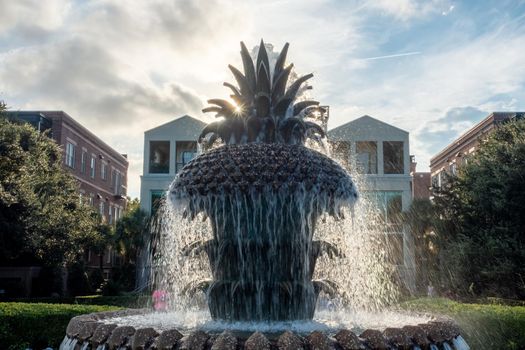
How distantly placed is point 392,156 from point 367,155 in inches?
75.9

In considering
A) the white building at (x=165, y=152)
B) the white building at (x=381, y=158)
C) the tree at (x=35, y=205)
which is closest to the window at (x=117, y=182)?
the white building at (x=165, y=152)

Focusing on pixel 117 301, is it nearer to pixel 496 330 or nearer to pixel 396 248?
pixel 496 330

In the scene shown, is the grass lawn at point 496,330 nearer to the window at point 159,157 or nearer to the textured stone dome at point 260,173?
the textured stone dome at point 260,173

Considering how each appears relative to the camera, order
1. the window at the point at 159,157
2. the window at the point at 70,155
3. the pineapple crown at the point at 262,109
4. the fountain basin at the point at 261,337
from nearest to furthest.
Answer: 1. the fountain basin at the point at 261,337
2. the pineapple crown at the point at 262,109
3. the window at the point at 70,155
4. the window at the point at 159,157

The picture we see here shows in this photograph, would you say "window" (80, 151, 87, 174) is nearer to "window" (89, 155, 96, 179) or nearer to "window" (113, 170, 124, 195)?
"window" (89, 155, 96, 179)

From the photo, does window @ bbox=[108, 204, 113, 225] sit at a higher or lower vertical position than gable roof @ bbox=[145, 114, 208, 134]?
lower

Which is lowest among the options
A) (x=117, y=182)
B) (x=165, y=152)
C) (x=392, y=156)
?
(x=117, y=182)

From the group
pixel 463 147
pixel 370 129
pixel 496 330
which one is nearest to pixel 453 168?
pixel 463 147

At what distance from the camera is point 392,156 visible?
4009 cm

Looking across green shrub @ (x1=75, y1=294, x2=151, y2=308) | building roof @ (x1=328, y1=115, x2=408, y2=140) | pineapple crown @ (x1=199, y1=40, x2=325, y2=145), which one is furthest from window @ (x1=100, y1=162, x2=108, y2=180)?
pineapple crown @ (x1=199, y1=40, x2=325, y2=145)

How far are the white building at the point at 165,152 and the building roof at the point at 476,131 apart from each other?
20.1 m

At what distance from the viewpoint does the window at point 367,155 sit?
39062 mm

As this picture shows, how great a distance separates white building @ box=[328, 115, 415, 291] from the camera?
123ft

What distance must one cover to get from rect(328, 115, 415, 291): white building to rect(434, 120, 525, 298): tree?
40.4 ft
